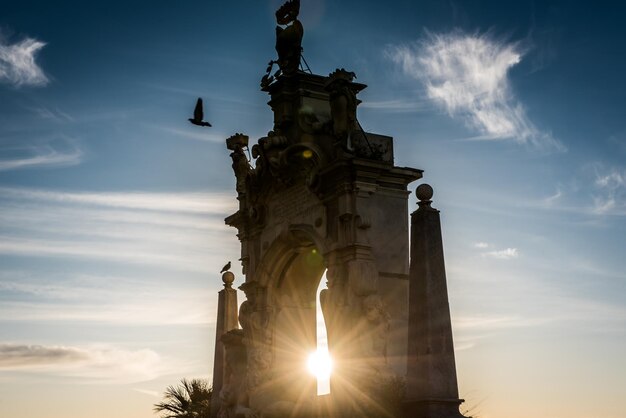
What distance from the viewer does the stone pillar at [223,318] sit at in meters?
28.5

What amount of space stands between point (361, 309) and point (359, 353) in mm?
896

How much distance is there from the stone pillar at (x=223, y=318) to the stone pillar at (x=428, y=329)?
Answer: 10.1m

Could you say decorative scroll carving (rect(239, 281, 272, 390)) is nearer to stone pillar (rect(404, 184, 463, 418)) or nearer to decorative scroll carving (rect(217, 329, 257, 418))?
decorative scroll carving (rect(217, 329, 257, 418))

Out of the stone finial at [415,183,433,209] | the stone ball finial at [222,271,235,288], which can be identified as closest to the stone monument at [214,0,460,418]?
the stone finial at [415,183,433,209]

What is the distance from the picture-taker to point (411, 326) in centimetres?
1923

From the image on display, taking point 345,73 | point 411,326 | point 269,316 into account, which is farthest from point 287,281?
point 411,326

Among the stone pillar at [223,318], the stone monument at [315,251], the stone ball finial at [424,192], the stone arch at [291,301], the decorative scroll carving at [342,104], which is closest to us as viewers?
the stone ball finial at [424,192]

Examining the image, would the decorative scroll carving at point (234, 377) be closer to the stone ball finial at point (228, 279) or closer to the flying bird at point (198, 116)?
the stone ball finial at point (228, 279)

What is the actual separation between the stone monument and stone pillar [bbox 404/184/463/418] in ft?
0.23

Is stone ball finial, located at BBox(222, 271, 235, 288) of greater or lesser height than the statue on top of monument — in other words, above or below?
below

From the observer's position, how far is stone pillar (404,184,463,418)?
1858 cm

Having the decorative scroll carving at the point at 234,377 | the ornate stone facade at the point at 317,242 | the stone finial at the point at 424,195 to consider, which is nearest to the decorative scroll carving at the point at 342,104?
the ornate stone facade at the point at 317,242

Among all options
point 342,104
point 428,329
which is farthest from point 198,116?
point 428,329

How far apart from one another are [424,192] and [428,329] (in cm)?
247
